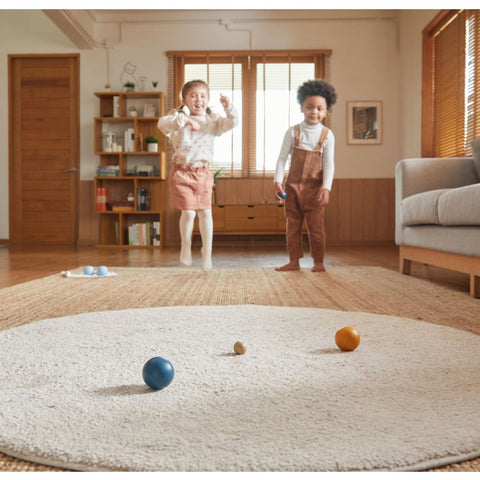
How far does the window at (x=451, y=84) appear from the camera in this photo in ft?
13.1

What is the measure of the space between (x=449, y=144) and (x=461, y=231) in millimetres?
2880

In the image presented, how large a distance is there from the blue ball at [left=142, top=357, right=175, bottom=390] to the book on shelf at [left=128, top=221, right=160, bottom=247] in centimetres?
482

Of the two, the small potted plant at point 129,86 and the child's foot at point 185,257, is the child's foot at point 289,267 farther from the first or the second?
the small potted plant at point 129,86

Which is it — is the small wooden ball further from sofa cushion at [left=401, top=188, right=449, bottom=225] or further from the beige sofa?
sofa cushion at [left=401, top=188, right=449, bottom=225]

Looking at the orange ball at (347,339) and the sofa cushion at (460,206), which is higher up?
the sofa cushion at (460,206)

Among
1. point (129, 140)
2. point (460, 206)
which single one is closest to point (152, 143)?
point (129, 140)

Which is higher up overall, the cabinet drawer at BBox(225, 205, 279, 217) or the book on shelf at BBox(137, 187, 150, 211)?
the book on shelf at BBox(137, 187, 150, 211)

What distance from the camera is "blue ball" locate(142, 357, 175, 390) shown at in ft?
2.56

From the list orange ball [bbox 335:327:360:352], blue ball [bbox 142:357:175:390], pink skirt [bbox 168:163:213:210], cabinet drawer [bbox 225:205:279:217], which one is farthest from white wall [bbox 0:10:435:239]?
blue ball [bbox 142:357:175:390]

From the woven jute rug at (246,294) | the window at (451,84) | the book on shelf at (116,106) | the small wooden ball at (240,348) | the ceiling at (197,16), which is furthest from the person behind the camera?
the ceiling at (197,16)

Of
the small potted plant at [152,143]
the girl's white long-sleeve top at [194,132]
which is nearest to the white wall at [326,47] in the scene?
the small potted plant at [152,143]

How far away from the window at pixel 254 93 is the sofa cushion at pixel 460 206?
3.84 meters

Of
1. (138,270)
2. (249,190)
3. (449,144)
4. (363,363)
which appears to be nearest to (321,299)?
(363,363)
